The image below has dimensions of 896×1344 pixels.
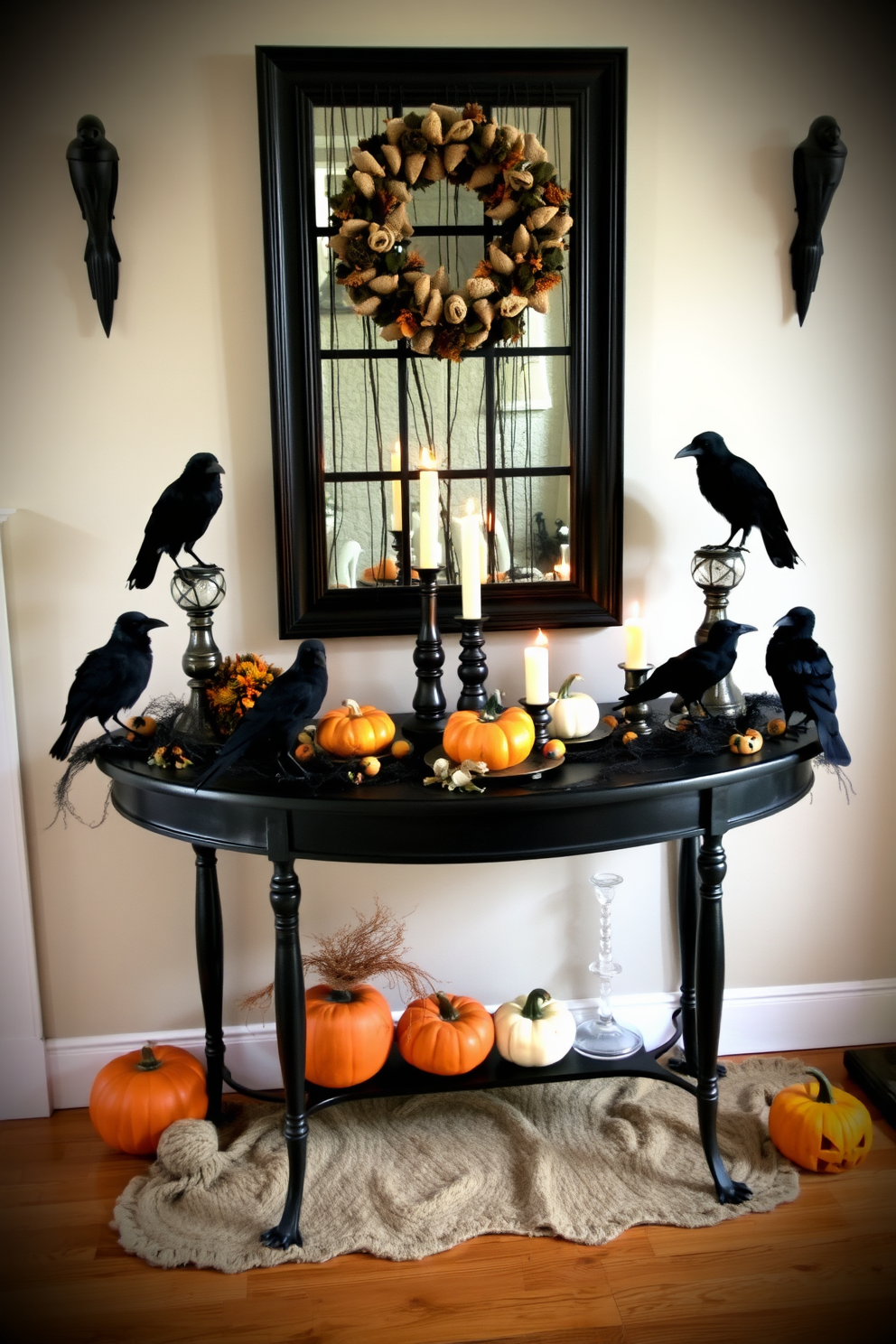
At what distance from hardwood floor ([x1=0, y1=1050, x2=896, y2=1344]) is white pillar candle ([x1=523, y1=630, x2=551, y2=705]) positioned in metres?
0.98

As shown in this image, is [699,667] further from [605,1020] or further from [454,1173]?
[454,1173]

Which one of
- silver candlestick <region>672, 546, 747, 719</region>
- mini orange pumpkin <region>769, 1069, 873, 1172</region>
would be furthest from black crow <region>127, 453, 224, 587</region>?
mini orange pumpkin <region>769, 1069, 873, 1172</region>

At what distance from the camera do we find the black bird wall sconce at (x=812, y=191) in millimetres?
2004

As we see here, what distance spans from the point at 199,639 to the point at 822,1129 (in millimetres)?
1513

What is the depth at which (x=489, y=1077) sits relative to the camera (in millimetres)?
1971

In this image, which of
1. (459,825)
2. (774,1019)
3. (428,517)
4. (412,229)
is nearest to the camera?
(459,825)

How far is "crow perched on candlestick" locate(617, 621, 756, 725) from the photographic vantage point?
1.82 meters

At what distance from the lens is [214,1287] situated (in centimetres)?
172

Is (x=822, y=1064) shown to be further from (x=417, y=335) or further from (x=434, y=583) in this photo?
(x=417, y=335)

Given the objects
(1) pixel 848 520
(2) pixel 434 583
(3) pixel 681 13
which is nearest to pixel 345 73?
(3) pixel 681 13

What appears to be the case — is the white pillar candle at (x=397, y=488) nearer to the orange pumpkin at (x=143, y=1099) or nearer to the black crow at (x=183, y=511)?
the black crow at (x=183, y=511)

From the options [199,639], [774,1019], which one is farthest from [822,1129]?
[199,639]

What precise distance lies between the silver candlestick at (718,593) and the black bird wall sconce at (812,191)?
22.9 inches

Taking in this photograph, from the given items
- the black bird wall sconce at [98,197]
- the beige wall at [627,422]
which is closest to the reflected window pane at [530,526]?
the beige wall at [627,422]
